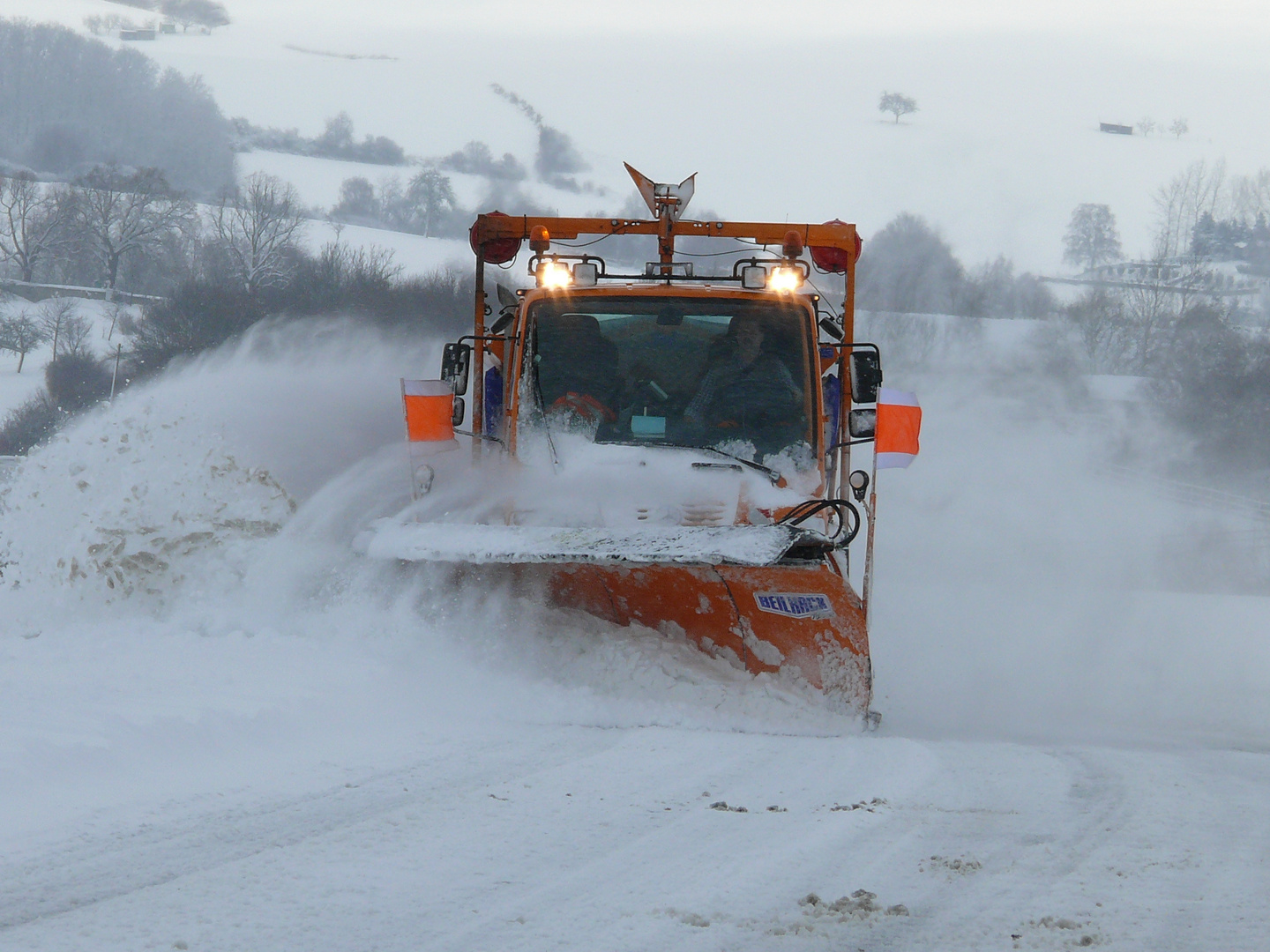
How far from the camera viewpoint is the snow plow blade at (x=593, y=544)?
4648mm

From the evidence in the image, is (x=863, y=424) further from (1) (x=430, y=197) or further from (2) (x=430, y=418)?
(1) (x=430, y=197)

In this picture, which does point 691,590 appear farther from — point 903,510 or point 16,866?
point 903,510

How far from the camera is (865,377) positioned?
6434 millimetres

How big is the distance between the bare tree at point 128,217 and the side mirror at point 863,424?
164ft

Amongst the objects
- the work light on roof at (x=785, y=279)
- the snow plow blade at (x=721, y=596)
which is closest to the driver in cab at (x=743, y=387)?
the work light on roof at (x=785, y=279)

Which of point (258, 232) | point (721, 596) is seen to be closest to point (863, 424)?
point (721, 596)

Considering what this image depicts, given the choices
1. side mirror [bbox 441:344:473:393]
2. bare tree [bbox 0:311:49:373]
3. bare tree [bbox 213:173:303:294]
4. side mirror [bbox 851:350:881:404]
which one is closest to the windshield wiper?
side mirror [bbox 851:350:881:404]

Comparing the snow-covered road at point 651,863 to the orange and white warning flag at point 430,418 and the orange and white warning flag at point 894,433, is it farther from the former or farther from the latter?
the orange and white warning flag at point 430,418

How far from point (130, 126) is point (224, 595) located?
97.0m

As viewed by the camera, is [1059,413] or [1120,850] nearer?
[1120,850]

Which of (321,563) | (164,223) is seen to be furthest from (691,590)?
(164,223)

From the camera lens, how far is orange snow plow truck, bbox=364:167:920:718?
511cm

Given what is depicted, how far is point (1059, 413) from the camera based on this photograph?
3634cm

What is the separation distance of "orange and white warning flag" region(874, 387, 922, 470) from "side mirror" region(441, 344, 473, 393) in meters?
2.20
